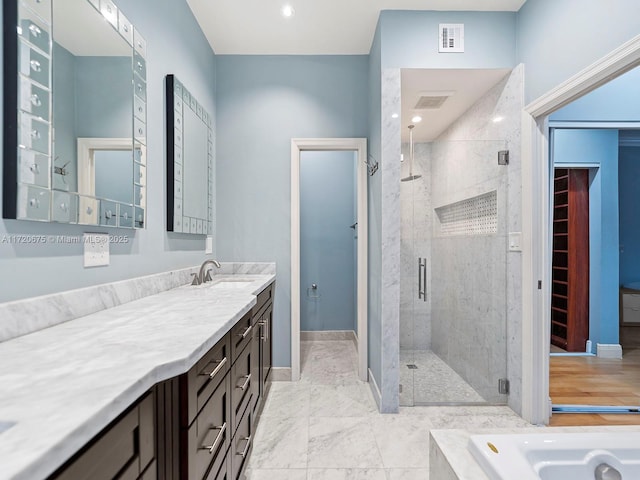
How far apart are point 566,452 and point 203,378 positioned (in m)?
1.26

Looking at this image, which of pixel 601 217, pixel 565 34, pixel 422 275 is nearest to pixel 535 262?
pixel 422 275

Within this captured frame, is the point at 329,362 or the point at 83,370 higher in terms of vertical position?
the point at 83,370

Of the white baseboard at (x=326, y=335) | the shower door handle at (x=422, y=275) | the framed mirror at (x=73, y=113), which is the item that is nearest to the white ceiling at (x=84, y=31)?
the framed mirror at (x=73, y=113)

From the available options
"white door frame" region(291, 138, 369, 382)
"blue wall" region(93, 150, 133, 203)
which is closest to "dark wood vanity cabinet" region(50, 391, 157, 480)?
"blue wall" region(93, 150, 133, 203)

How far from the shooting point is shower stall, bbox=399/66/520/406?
96.6 inches

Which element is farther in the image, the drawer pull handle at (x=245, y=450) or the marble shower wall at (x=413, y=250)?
the marble shower wall at (x=413, y=250)

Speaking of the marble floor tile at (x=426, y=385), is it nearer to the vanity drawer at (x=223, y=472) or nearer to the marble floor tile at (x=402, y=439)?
the marble floor tile at (x=402, y=439)

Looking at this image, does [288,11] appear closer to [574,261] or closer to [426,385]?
[426,385]

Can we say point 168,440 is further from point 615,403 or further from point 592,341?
point 592,341

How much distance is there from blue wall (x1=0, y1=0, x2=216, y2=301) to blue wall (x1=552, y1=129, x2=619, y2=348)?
3.64 metres

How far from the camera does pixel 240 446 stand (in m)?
1.56

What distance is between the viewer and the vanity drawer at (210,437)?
966 mm

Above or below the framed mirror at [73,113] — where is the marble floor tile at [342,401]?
below

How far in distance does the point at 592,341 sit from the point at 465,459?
3529mm
